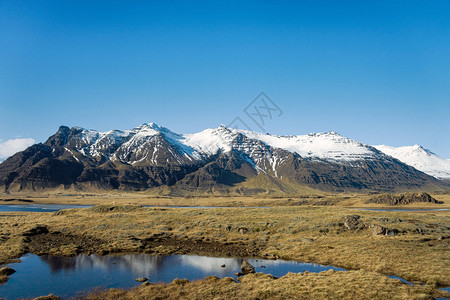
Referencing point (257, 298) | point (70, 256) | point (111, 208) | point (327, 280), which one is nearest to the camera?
point (257, 298)

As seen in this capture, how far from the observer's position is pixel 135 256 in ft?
155

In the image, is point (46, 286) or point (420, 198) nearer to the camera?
point (46, 286)

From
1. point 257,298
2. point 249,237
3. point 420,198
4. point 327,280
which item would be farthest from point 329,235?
point 420,198

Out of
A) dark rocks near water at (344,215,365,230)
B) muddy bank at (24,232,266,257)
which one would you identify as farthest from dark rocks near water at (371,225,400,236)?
muddy bank at (24,232,266,257)

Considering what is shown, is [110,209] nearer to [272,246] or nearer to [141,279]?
[272,246]

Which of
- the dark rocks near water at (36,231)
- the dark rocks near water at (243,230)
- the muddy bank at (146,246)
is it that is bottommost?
the muddy bank at (146,246)

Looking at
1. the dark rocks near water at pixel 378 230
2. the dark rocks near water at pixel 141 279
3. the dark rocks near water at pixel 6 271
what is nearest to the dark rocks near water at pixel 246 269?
the dark rocks near water at pixel 141 279

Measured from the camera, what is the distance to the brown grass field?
3031 cm

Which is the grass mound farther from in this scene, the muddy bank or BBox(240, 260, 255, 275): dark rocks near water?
BBox(240, 260, 255, 275): dark rocks near water

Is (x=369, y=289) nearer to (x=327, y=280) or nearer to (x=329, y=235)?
(x=327, y=280)

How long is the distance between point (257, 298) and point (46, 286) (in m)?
22.7

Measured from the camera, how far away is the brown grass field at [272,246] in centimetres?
3031

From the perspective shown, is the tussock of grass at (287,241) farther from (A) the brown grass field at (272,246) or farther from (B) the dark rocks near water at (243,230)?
(B) the dark rocks near water at (243,230)

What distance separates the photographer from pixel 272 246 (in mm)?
52469
